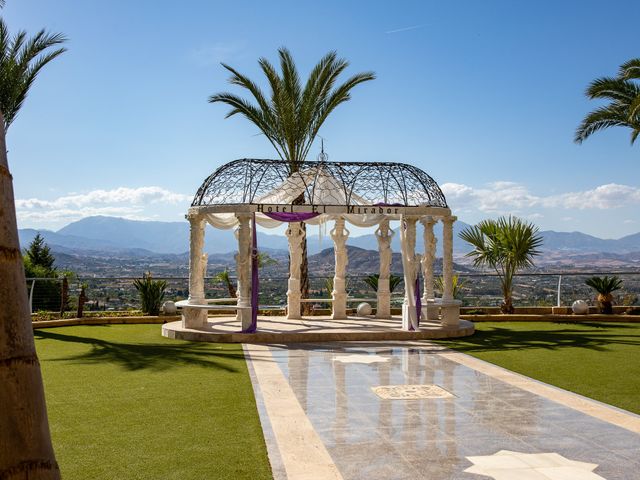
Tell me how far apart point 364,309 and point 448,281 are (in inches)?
135

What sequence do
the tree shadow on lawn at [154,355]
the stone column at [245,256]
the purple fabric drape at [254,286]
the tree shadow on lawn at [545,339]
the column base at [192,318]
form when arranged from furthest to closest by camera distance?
1. the column base at [192,318]
2. the stone column at [245,256]
3. the purple fabric drape at [254,286]
4. the tree shadow on lawn at [545,339]
5. the tree shadow on lawn at [154,355]

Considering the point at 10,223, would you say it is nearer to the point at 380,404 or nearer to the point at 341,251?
the point at 380,404

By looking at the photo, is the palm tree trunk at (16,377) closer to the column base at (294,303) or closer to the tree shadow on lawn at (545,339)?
the tree shadow on lawn at (545,339)

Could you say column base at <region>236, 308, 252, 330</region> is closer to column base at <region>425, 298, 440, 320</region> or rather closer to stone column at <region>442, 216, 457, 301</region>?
stone column at <region>442, 216, 457, 301</region>

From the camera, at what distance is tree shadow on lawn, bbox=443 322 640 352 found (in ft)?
40.3

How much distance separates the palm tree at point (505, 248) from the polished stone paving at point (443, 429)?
919 centimetres

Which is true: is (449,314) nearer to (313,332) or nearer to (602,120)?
(313,332)

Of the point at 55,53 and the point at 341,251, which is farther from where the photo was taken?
the point at 341,251

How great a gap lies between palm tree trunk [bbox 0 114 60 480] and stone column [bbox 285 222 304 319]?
48.4ft

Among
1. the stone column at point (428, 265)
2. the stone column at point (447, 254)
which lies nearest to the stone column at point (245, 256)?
the stone column at point (447, 254)

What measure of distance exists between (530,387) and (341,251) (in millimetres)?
8961

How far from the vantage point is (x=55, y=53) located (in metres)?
15.5

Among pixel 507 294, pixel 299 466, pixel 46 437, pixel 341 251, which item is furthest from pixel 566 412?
pixel 507 294

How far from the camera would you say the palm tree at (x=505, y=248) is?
1816 cm
